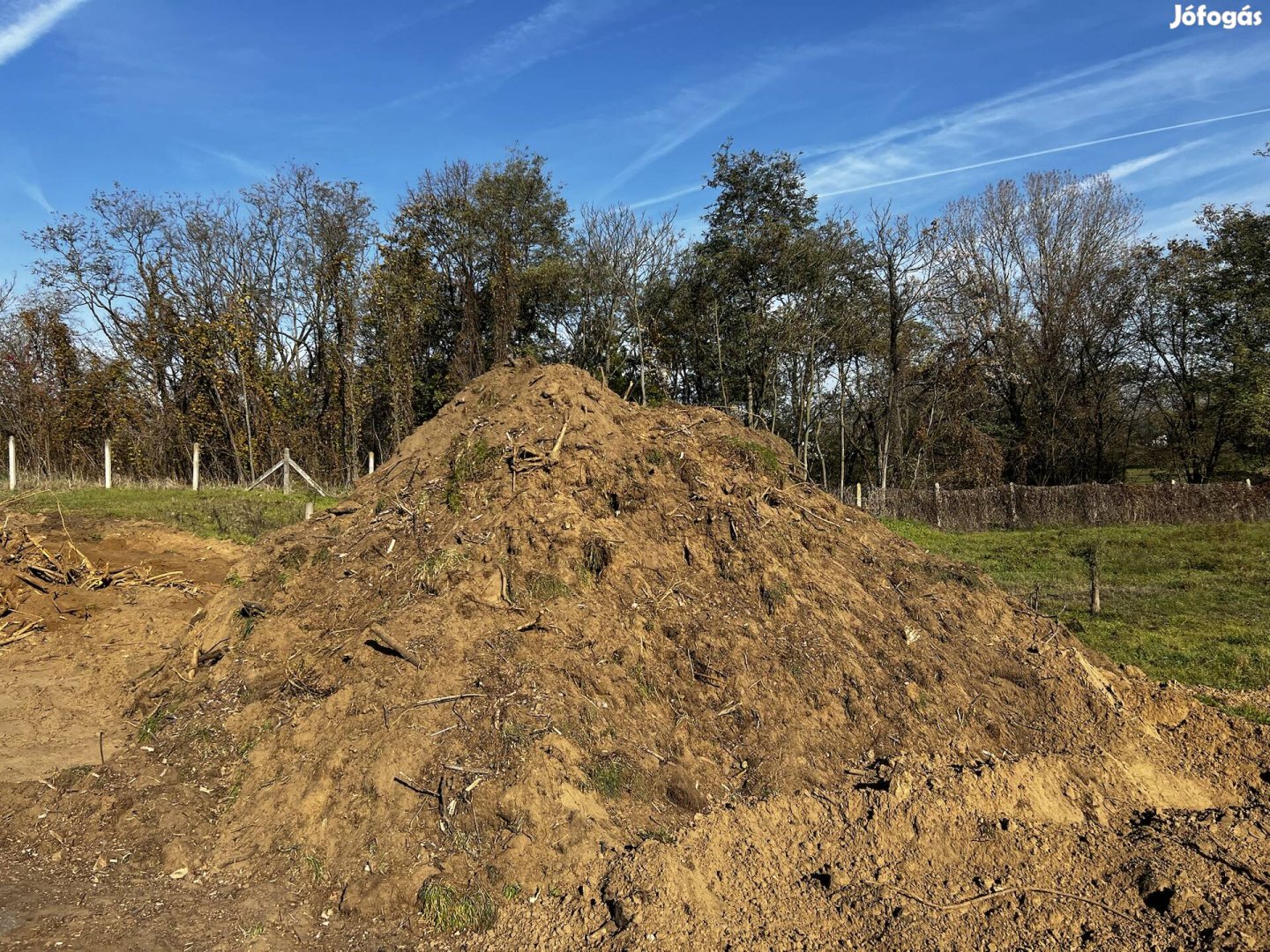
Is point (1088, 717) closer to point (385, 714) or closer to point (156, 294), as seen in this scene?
point (385, 714)

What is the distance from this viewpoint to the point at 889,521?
22.9 meters

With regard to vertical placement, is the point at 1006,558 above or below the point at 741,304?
below

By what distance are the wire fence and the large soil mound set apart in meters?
17.2

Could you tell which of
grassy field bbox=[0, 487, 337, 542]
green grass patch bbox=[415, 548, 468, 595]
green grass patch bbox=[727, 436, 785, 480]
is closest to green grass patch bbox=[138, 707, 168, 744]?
green grass patch bbox=[415, 548, 468, 595]

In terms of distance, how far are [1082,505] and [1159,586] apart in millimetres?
9291

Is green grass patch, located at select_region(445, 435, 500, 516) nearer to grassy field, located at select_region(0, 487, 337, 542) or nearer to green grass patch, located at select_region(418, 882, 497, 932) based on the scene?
green grass patch, located at select_region(418, 882, 497, 932)

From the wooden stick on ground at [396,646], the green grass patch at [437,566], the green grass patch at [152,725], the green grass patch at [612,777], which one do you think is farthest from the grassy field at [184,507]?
the green grass patch at [612,777]

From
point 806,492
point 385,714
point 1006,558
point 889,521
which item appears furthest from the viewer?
point 889,521

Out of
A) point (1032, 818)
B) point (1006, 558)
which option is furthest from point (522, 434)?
point (1006, 558)

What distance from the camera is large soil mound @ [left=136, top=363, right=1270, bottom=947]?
3832mm

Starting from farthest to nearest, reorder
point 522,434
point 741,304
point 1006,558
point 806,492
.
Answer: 1. point 741,304
2. point 1006,558
3. point 806,492
4. point 522,434

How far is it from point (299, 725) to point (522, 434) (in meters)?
2.89

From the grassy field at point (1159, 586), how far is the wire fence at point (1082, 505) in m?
1.06

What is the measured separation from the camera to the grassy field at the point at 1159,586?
8.54 meters
